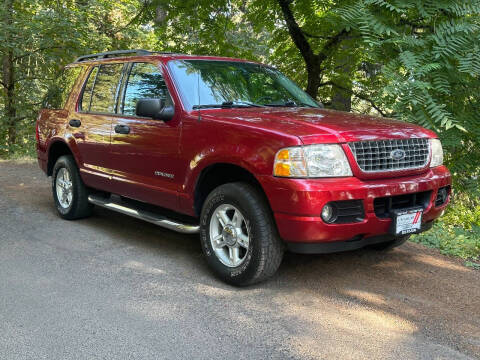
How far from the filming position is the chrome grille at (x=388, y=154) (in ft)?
12.9

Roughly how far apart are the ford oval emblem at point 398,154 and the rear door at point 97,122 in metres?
3.06

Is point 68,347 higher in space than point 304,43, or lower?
lower

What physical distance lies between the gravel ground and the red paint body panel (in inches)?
22.7

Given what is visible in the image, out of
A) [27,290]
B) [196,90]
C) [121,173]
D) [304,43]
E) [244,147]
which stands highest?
[304,43]

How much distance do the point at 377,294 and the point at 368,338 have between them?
0.83 metres

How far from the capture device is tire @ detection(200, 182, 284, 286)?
4035 mm

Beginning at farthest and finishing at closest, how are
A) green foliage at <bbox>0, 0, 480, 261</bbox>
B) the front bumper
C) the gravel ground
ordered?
green foliage at <bbox>0, 0, 480, 261</bbox>, the front bumper, the gravel ground

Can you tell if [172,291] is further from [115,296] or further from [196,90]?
[196,90]

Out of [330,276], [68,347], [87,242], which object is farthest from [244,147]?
[87,242]

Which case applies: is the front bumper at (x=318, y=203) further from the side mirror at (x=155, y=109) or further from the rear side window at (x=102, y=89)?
the rear side window at (x=102, y=89)

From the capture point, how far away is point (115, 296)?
13.3ft

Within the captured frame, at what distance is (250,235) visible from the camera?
4.09m

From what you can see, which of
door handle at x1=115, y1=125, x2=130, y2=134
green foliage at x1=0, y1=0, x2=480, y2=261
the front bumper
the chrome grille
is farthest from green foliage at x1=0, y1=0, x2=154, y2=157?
the front bumper

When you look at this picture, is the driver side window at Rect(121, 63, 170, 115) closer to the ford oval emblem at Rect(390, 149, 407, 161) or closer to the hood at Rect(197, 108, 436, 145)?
the hood at Rect(197, 108, 436, 145)
